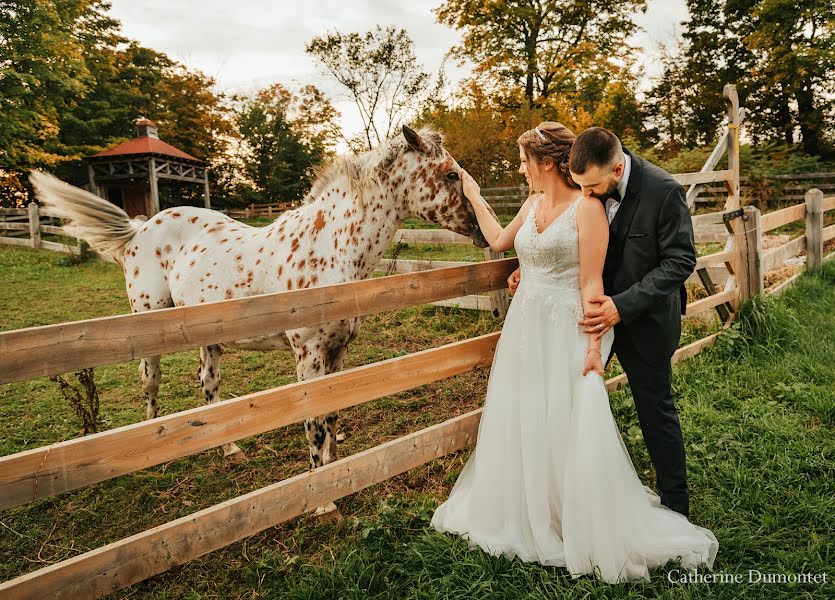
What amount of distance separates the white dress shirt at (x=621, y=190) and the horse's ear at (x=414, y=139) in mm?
1372

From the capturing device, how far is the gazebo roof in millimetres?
26406

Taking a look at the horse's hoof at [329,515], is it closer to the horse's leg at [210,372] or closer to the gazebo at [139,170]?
the horse's leg at [210,372]

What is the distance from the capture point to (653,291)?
2.38 metres

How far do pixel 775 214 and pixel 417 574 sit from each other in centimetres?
611

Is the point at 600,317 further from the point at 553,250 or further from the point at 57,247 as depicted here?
the point at 57,247

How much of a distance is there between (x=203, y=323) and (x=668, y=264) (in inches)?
85.0

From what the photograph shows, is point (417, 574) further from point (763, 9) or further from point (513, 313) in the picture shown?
point (763, 9)

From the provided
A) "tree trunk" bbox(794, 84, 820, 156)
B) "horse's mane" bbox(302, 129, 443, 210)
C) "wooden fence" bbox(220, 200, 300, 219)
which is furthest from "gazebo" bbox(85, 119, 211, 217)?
"tree trunk" bbox(794, 84, 820, 156)

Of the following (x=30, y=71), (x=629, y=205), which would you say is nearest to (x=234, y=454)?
(x=629, y=205)

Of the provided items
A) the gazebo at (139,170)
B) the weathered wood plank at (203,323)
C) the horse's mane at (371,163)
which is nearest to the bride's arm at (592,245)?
the weathered wood plank at (203,323)

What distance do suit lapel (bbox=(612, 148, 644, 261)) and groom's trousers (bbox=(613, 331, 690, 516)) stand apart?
52 centimetres

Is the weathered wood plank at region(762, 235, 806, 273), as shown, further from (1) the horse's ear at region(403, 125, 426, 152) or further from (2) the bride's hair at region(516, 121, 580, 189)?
(1) the horse's ear at region(403, 125, 426, 152)

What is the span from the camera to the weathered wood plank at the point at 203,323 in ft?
5.70

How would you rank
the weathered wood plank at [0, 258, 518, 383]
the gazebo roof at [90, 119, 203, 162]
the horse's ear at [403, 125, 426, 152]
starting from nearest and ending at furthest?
the weathered wood plank at [0, 258, 518, 383]
the horse's ear at [403, 125, 426, 152]
the gazebo roof at [90, 119, 203, 162]
